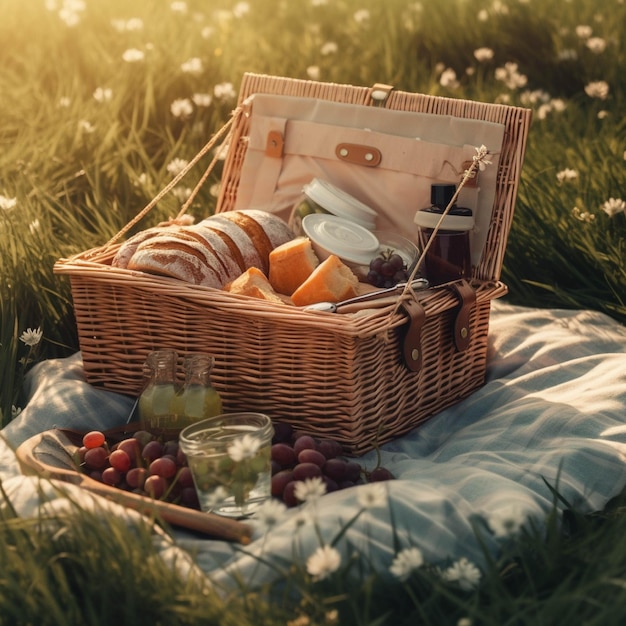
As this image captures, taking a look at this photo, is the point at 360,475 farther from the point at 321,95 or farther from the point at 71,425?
the point at 321,95

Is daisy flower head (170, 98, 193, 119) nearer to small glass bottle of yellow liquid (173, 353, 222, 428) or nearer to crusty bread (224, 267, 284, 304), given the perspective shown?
crusty bread (224, 267, 284, 304)

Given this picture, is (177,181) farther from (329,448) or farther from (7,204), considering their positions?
(329,448)

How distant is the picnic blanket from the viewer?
1.94 m

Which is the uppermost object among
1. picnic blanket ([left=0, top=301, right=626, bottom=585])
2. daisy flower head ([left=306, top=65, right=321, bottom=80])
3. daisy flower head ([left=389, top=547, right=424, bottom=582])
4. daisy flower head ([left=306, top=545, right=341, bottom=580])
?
daisy flower head ([left=306, top=65, right=321, bottom=80])

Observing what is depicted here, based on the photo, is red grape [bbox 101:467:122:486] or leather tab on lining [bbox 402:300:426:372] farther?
leather tab on lining [bbox 402:300:426:372]

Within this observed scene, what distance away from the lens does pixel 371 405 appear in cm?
258

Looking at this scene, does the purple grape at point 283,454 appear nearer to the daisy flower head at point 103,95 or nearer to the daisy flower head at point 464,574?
the daisy flower head at point 464,574

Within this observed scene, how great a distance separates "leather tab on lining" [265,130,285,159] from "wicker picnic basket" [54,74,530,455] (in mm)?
567

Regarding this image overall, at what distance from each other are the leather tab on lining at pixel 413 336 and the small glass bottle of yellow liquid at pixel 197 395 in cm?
48

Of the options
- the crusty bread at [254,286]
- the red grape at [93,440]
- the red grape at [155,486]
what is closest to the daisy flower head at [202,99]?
the crusty bread at [254,286]

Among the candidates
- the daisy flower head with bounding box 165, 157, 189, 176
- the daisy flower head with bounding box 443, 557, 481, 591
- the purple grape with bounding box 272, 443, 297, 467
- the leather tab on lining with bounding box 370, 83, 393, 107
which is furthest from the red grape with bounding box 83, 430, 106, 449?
the daisy flower head with bounding box 165, 157, 189, 176

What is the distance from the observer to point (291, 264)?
287 centimetres

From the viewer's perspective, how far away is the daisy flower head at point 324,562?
175 centimetres

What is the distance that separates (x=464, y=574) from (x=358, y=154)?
1649 mm
